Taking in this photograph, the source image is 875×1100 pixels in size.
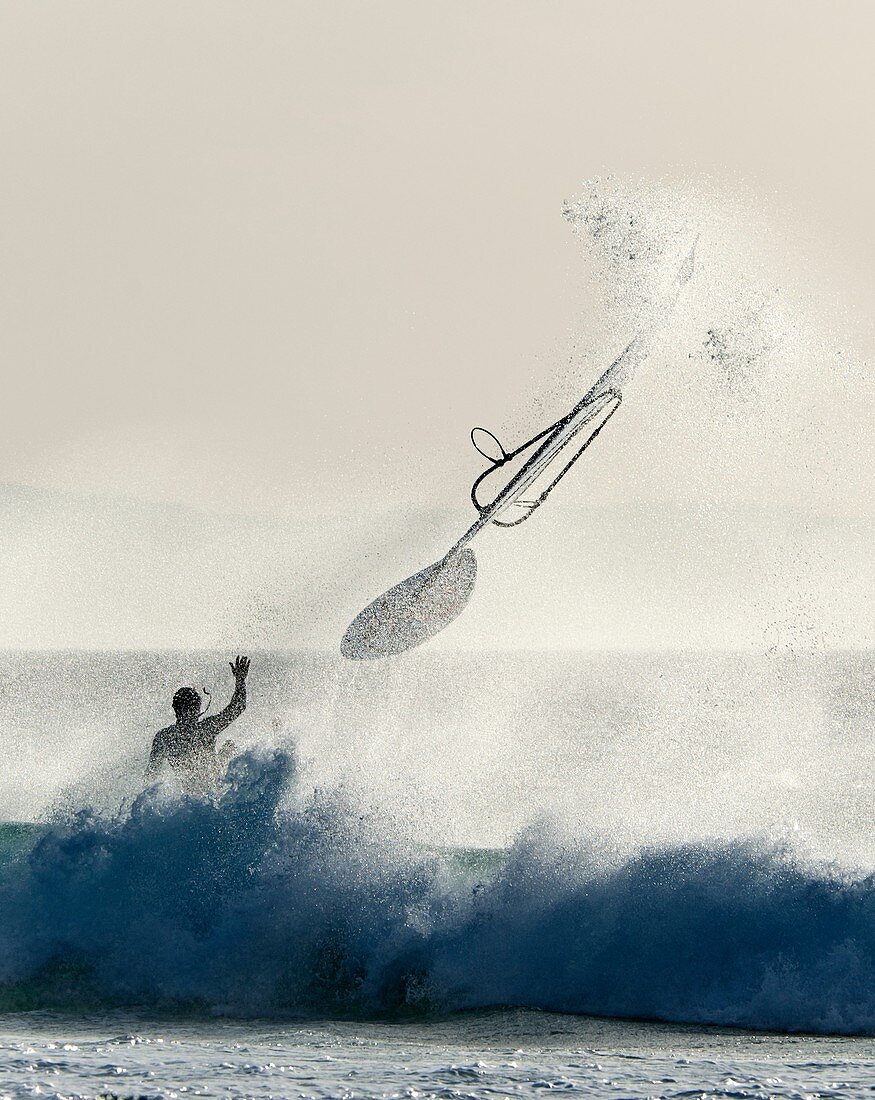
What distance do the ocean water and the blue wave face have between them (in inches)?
0.9

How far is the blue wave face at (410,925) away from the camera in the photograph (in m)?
12.7

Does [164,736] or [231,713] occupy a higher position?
[231,713]

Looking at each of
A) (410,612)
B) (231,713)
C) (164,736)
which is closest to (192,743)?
(164,736)

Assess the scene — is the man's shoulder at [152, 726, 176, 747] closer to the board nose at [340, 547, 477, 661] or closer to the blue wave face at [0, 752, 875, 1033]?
the blue wave face at [0, 752, 875, 1033]

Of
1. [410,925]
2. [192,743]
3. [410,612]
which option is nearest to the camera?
[410,925]

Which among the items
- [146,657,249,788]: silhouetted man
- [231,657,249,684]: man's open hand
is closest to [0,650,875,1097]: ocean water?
[146,657,249,788]: silhouetted man

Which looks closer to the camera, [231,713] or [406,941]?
[406,941]

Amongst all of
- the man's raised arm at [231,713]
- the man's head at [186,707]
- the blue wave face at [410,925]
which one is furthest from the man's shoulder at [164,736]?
the blue wave face at [410,925]

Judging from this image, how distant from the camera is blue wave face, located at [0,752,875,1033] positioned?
41.7 ft

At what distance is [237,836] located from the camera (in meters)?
14.5

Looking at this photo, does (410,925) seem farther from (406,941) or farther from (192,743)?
(192,743)

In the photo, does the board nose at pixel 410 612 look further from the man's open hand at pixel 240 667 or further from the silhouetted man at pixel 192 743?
the silhouetted man at pixel 192 743

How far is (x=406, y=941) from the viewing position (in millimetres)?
13297

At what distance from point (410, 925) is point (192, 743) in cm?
353
